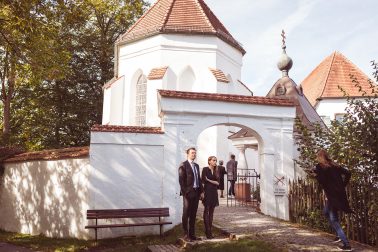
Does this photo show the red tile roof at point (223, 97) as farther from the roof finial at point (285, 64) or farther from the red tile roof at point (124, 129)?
the roof finial at point (285, 64)

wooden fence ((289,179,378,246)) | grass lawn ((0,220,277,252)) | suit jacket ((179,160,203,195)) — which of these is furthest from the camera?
grass lawn ((0,220,277,252))

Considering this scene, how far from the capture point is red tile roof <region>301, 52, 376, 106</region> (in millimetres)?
27766

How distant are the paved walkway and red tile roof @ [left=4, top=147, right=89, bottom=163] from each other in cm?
405

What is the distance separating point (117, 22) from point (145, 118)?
13.3m

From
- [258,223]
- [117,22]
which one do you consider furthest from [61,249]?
[117,22]

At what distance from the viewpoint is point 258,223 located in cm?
1010

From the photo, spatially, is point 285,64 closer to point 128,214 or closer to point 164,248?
point 128,214

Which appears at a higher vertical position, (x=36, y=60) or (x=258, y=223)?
(x=36, y=60)

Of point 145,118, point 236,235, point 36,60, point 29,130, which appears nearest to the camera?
point 236,235

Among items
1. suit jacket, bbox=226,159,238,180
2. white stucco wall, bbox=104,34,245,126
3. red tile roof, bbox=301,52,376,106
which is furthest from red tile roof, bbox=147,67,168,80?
red tile roof, bbox=301,52,376,106

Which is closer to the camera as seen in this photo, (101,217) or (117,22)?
(101,217)

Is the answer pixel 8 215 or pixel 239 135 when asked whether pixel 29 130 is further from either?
pixel 239 135

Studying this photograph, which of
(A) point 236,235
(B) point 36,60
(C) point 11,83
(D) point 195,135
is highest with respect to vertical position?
(C) point 11,83

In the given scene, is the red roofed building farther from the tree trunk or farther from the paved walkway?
the tree trunk
